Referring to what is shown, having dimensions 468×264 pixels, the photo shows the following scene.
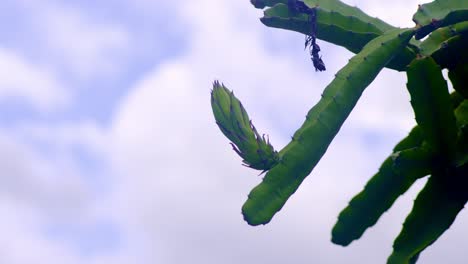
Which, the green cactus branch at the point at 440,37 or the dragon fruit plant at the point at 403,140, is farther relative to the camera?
the green cactus branch at the point at 440,37

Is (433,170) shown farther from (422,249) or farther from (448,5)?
(448,5)

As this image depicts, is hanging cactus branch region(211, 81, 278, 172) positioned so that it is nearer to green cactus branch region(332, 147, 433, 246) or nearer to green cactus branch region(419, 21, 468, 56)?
green cactus branch region(332, 147, 433, 246)

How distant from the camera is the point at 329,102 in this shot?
3.28m

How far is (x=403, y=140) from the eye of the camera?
3.59m

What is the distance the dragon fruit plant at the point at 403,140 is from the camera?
10.4 ft

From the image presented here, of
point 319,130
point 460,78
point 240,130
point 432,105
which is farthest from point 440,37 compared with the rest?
point 240,130

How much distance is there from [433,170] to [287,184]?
639mm

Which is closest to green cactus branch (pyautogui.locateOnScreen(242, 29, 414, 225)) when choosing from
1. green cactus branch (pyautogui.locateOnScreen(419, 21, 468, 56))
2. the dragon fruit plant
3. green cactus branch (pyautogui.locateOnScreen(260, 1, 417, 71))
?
the dragon fruit plant

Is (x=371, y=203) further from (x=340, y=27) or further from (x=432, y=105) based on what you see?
(x=340, y=27)

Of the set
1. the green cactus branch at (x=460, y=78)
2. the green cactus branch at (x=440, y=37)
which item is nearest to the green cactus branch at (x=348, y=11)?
the green cactus branch at (x=440, y=37)

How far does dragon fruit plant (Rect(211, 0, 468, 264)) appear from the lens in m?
3.17

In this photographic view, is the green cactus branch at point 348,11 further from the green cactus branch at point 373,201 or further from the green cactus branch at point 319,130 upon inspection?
the green cactus branch at point 373,201

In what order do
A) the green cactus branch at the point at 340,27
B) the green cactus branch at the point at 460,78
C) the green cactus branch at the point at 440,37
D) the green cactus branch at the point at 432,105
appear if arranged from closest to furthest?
1. the green cactus branch at the point at 432,105
2. the green cactus branch at the point at 440,37
3. the green cactus branch at the point at 460,78
4. the green cactus branch at the point at 340,27

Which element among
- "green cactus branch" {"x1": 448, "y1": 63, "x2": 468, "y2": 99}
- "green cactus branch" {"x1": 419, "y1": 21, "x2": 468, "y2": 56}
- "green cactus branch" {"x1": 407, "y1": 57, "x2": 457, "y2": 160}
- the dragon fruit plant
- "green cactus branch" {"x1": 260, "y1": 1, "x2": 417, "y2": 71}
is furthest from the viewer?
"green cactus branch" {"x1": 260, "y1": 1, "x2": 417, "y2": 71}
